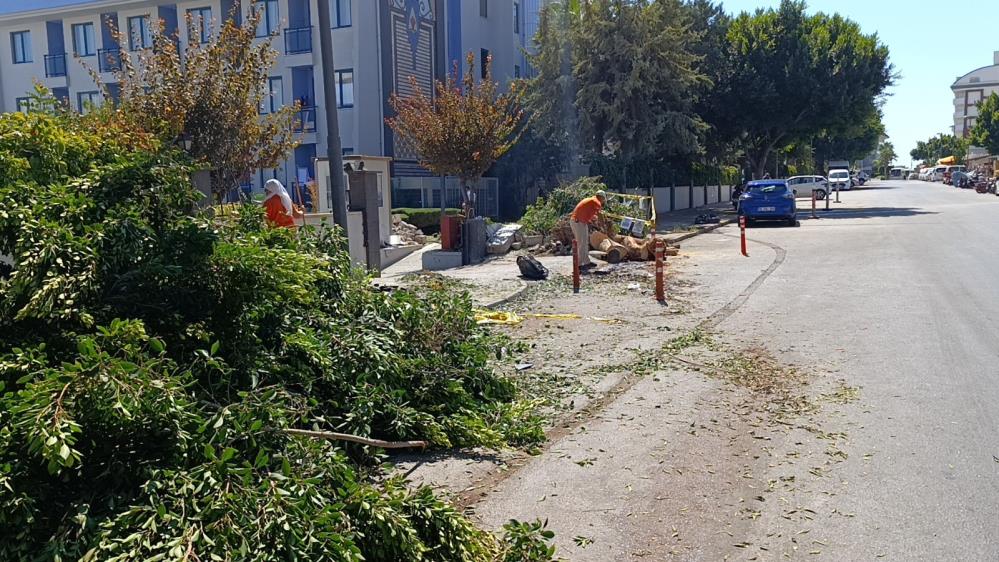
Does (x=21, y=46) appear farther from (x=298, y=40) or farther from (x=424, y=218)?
(x=424, y=218)

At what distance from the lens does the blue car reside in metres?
29.0

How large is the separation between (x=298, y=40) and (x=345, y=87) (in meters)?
2.95

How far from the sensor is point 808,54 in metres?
36.6

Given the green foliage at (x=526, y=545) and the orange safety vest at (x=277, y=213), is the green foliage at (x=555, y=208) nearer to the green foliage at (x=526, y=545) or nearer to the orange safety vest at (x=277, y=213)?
the orange safety vest at (x=277, y=213)

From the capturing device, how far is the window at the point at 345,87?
33469 mm

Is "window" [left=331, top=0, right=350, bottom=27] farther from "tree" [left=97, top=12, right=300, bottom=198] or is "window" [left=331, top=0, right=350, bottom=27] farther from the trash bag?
"tree" [left=97, top=12, right=300, bottom=198]

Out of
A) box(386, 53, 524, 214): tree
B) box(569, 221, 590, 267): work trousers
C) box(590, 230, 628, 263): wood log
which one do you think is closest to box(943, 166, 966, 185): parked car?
box(386, 53, 524, 214): tree

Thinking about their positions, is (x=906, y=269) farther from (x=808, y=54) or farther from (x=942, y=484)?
(x=808, y=54)

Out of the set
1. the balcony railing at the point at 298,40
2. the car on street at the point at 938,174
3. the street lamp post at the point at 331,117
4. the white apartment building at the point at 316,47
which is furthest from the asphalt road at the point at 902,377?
the car on street at the point at 938,174

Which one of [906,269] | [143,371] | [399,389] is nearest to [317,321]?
[399,389]

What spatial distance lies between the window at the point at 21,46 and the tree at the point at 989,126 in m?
87.4

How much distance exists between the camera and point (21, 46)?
1610 inches

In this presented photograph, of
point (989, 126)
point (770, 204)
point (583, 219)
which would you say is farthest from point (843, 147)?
point (583, 219)

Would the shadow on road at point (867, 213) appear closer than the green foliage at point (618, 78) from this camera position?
No
